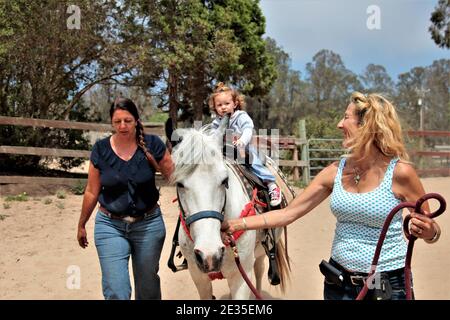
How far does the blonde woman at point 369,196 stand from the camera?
2.28 metres

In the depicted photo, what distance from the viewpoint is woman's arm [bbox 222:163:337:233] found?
2.60 m

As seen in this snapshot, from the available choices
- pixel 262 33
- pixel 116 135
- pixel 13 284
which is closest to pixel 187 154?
pixel 116 135

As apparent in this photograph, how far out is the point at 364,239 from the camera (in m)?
2.33

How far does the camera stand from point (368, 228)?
91.7 inches

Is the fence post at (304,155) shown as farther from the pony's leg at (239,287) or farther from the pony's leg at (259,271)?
the pony's leg at (239,287)

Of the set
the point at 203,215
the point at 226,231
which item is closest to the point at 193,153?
the point at 203,215

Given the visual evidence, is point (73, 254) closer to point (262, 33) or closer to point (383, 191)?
point (383, 191)

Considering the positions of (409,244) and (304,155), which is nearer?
(409,244)

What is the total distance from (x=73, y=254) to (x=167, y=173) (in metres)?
4.00

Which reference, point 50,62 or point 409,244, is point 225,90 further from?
point 50,62

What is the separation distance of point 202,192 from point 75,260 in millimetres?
4266

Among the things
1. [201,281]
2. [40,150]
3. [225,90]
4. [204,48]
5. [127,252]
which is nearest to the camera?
[127,252]

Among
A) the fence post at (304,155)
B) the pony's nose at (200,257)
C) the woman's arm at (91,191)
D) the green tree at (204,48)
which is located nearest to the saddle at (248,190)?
the woman's arm at (91,191)

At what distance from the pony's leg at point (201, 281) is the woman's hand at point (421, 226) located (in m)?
1.69
